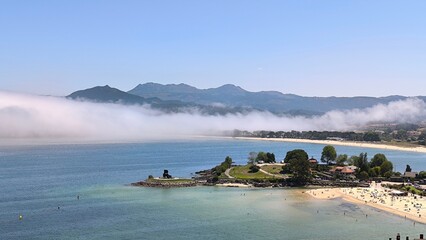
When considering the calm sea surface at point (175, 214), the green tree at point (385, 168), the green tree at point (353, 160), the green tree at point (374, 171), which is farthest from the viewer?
the green tree at point (353, 160)

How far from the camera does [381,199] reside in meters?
77.2

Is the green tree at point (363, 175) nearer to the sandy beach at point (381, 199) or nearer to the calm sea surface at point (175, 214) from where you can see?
the sandy beach at point (381, 199)

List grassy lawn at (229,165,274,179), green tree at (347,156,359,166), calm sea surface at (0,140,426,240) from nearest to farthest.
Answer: calm sea surface at (0,140,426,240) < grassy lawn at (229,165,274,179) < green tree at (347,156,359,166)

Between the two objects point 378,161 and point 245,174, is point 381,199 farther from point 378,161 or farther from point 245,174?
point 245,174

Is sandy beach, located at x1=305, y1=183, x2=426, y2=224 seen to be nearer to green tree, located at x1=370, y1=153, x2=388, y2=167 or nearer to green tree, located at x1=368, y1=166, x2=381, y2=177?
green tree, located at x1=368, y1=166, x2=381, y2=177

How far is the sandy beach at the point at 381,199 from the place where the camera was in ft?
220

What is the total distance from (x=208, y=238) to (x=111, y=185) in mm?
45429

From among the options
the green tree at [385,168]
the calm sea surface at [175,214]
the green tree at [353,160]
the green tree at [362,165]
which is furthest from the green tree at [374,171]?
the calm sea surface at [175,214]

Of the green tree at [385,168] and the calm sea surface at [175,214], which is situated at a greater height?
the green tree at [385,168]

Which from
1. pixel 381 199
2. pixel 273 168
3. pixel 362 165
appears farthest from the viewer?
pixel 273 168

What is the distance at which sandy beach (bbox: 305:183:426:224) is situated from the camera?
6700 cm

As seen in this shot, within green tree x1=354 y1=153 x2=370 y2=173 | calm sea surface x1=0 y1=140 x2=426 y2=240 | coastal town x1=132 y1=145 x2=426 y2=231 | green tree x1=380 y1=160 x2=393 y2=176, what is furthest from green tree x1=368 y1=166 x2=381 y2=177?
calm sea surface x1=0 y1=140 x2=426 y2=240

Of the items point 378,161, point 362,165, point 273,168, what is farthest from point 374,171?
point 273,168

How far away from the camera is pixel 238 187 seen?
3686 inches
